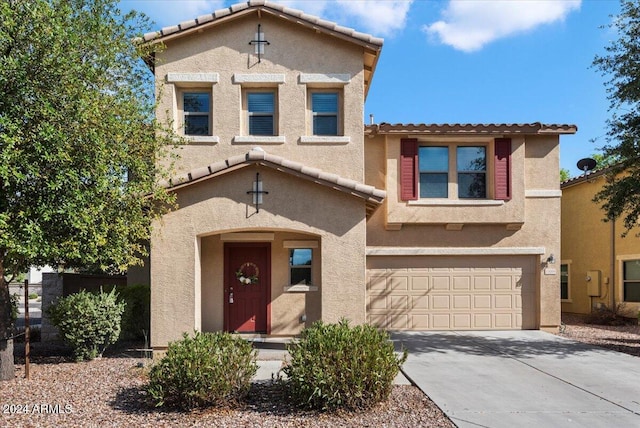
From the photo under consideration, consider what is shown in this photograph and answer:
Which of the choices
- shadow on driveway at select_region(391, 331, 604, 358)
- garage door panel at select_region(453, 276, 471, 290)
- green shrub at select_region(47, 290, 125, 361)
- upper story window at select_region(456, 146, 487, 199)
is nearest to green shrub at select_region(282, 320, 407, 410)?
shadow on driveway at select_region(391, 331, 604, 358)

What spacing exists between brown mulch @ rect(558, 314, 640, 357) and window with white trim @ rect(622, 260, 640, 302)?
0.95m

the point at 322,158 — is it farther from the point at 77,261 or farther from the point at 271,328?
the point at 77,261

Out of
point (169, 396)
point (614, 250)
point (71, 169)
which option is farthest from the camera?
point (614, 250)

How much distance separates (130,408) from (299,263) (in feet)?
21.5

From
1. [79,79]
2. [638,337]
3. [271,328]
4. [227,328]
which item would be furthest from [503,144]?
[79,79]

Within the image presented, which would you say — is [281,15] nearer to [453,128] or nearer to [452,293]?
[453,128]

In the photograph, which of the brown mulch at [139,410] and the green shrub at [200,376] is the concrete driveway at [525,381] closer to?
the brown mulch at [139,410]

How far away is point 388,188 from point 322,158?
115 inches

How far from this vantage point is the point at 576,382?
8.59 metres

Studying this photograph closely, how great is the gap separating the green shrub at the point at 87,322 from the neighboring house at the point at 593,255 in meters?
16.2

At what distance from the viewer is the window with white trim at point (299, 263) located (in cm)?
1312

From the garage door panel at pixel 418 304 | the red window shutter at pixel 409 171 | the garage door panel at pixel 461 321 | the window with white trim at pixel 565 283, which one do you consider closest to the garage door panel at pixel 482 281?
the garage door panel at pixel 461 321

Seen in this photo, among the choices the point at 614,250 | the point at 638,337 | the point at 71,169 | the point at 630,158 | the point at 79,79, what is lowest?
the point at 638,337

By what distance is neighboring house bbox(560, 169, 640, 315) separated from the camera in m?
17.4
